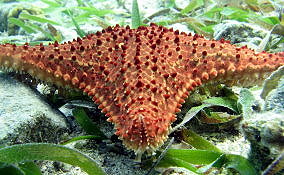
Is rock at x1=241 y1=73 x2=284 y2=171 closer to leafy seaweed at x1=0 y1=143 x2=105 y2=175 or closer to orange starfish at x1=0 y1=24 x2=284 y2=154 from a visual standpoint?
orange starfish at x1=0 y1=24 x2=284 y2=154

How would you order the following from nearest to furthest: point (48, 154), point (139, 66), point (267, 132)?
point (267, 132)
point (48, 154)
point (139, 66)

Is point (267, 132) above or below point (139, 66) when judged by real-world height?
below

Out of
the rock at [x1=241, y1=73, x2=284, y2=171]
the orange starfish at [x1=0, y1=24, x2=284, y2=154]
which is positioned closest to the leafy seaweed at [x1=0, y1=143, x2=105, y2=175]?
the orange starfish at [x1=0, y1=24, x2=284, y2=154]

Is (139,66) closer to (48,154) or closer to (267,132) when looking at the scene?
(48,154)

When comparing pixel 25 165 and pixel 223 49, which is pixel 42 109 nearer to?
pixel 25 165

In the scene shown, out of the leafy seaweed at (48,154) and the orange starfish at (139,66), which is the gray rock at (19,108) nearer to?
the orange starfish at (139,66)

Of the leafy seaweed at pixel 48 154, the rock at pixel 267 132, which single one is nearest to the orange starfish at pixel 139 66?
the leafy seaweed at pixel 48 154

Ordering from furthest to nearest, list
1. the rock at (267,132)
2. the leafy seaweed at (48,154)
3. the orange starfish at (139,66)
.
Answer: the orange starfish at (139,66)
the leafy seaweed at (48,154)
the rock at (267,132)

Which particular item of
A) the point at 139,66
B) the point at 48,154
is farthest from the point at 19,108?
the point at 139,66
